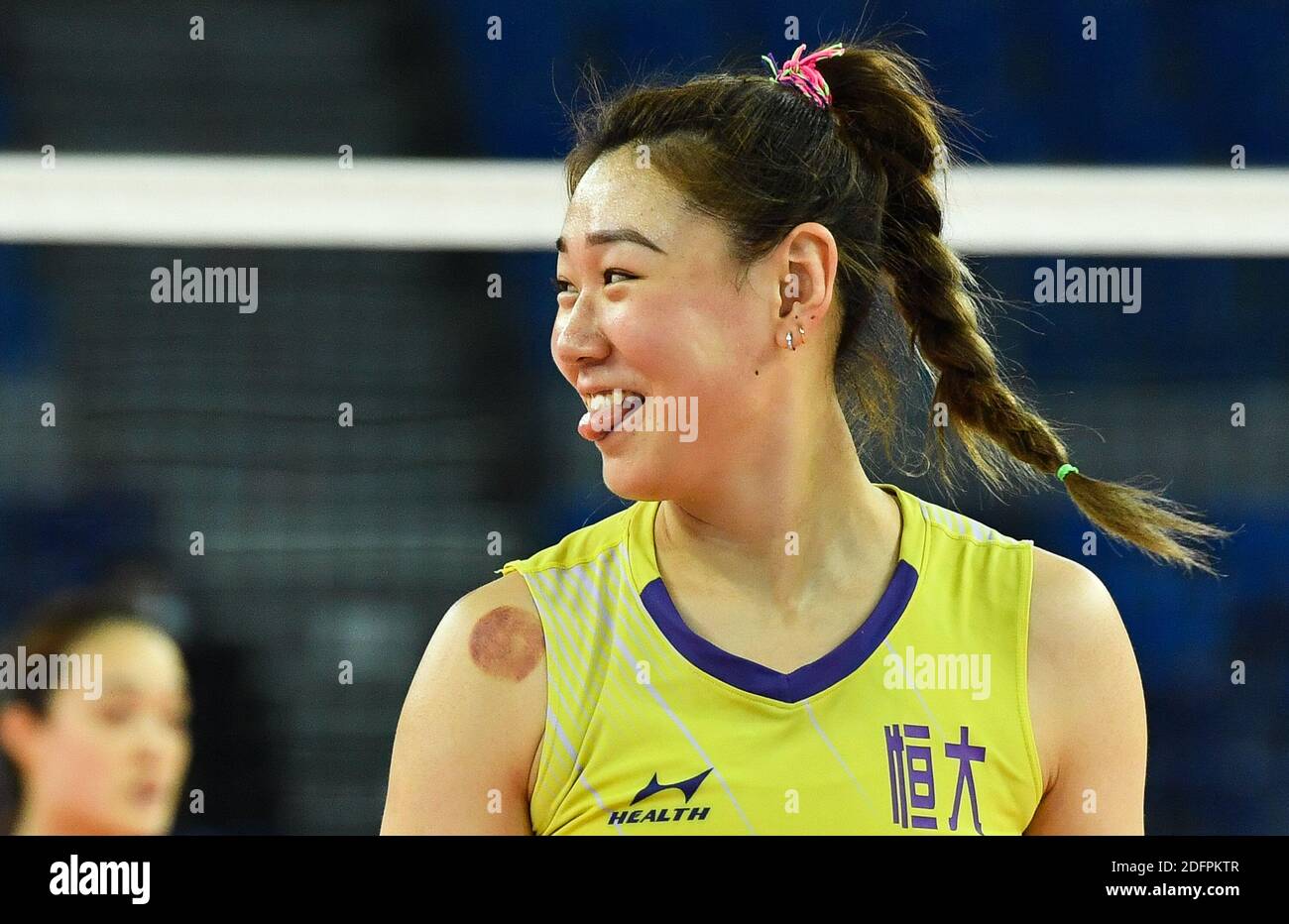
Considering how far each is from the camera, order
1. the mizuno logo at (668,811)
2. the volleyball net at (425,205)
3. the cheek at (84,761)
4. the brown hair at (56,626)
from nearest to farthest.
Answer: the mizuno logo at (668,811), the cheek at (84,761), the brown hair at (56,626), the volleyball net at (425,205)

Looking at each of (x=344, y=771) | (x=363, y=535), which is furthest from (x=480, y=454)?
(x=344, y=771)

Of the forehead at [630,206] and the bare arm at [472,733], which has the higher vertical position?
the forehead at [630,206]

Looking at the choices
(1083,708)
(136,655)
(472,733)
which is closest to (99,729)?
(136,655)

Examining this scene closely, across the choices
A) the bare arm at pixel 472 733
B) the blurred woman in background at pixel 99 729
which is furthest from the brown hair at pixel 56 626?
the bare arm at pixel 472 733

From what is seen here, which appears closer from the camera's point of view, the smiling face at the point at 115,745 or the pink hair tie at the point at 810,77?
the pink hair tie at the point at 810,77

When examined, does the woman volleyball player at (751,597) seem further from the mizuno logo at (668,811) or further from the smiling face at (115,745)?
the smiling face at (115,745)

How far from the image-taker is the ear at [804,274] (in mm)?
1607

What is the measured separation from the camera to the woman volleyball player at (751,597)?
1.54m

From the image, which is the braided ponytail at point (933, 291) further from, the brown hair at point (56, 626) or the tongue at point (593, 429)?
the brown hair at point (56, 626)

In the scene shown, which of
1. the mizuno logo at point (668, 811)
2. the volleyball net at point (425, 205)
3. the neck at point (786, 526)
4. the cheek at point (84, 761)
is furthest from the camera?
the volleyball net at point (425, 205)

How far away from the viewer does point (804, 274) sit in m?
1.62

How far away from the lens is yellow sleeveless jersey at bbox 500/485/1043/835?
4.99 feet

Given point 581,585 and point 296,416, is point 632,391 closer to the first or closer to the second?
point 581,585

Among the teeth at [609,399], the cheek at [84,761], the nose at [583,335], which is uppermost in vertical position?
the nose at [583,335]
